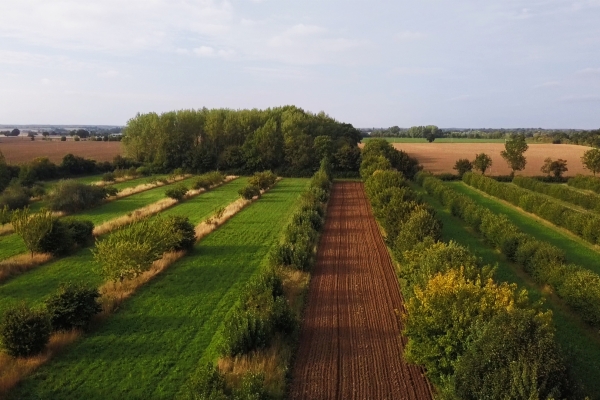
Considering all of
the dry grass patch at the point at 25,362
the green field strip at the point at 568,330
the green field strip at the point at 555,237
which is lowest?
the green field strip at the point at 555,237

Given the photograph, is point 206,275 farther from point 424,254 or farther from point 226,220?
point 226,220

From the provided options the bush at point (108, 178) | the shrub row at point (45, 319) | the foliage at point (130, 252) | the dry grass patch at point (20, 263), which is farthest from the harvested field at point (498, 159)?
the shrub row at point (45, 319)

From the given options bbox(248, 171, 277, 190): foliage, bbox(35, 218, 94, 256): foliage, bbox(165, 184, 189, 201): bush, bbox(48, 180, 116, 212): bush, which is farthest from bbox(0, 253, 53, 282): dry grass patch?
bbox(248, 171, 277, 190): foliage

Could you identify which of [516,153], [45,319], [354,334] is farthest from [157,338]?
[516,153]

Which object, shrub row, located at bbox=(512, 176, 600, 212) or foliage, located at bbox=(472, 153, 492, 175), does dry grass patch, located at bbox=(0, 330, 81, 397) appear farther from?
foliage, located at bbox=(472, 153, 492, 175)

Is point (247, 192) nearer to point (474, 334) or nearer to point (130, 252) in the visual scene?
point (130, 252)

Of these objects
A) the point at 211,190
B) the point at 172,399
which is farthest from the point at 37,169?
the point at 172,399

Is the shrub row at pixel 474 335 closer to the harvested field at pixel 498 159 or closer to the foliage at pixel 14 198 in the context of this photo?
the foliage at pixel 14 198
